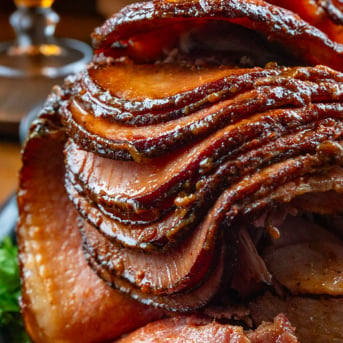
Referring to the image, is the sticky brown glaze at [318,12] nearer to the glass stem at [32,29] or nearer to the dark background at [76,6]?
the glass stem at [32,29]

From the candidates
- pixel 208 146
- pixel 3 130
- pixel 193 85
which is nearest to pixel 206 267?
pixel 208 146

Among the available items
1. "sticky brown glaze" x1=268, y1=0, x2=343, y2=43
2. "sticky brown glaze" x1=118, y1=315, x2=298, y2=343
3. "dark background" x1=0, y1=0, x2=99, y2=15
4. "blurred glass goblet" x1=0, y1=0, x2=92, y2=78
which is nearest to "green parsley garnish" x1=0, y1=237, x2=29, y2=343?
"sticky brown glaze" x1=118, y1=315, x2=298, y2=343

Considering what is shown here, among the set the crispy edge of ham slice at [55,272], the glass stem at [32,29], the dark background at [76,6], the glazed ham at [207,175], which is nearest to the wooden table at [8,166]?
the crispy edge of ham slice at [55,272]

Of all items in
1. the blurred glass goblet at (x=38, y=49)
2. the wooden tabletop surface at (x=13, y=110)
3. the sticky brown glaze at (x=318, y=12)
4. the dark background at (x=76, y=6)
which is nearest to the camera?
the sticky brown glaze at (x=318, y=12)

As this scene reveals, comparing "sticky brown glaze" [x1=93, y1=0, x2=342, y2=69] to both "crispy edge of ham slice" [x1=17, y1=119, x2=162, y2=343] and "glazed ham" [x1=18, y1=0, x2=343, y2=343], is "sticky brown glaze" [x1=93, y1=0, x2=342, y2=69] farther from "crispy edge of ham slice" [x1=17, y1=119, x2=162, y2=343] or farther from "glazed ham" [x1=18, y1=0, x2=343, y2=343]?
"crispy edge of ham slice" [x1=17, y1=119, x2=162, y2=343]

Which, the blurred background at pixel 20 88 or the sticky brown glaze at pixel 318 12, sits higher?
the sticky brown glaze at pixel 318 12

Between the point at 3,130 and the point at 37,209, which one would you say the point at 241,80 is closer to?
the point at 37,209

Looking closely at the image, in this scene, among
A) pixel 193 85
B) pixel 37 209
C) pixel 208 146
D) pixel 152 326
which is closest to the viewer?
pixel 208 146

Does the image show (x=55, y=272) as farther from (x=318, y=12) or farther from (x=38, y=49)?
(x=38, y=49)
